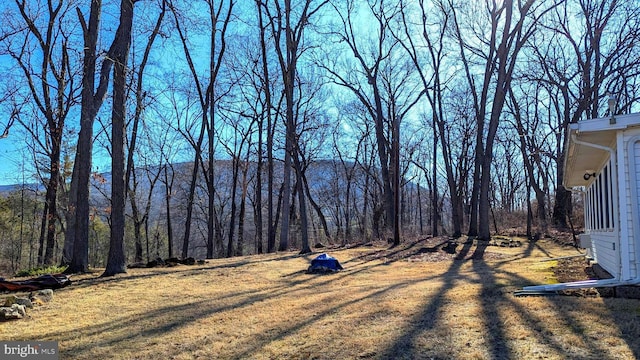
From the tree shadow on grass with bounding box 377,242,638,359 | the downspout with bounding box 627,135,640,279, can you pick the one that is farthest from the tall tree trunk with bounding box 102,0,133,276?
the downspout with bounding box 627,135,640,279

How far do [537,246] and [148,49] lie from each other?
60.9ft

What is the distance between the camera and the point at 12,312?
6.11 metres

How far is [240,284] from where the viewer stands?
31.4 feet

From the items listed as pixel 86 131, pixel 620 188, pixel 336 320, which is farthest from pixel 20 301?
pixel 620 188

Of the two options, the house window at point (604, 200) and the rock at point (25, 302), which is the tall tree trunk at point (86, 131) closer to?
the rock at point (25, 302)

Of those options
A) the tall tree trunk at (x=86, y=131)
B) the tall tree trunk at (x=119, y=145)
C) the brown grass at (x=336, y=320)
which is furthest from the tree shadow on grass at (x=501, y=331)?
the tall tree trunk at (x=86, y=131)

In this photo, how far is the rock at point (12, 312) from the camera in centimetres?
604

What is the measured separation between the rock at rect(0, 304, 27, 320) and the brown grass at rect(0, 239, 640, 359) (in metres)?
0.18

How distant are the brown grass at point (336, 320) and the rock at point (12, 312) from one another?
0.18m

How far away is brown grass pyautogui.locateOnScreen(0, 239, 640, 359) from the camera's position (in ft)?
14.0

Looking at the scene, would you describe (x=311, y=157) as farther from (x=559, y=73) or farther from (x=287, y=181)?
(x=559, y=73)

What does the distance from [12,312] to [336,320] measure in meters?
4.51

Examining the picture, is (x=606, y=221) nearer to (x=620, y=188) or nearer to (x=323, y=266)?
(x=620, y=188)

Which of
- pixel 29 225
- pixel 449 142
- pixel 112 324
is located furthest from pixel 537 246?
pixel 29 225
